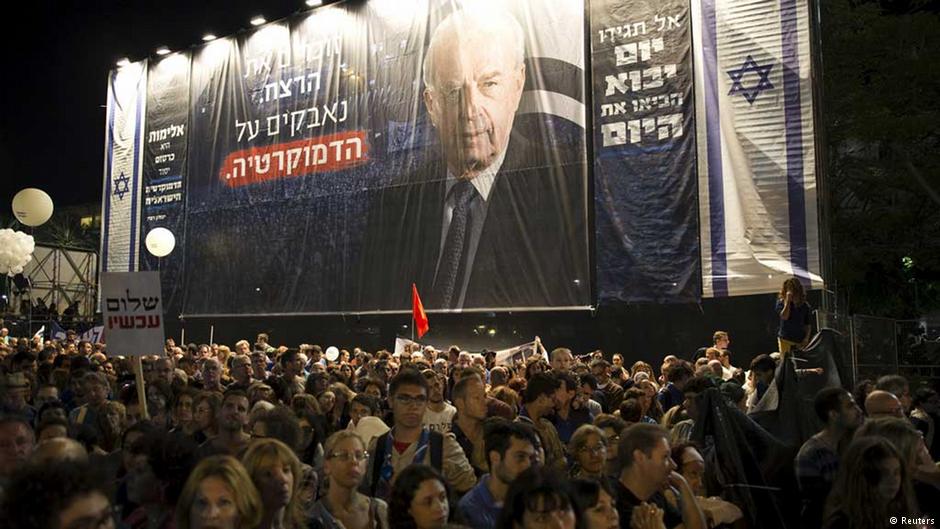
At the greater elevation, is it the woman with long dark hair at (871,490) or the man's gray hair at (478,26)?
the man's gray hair at (478,26)

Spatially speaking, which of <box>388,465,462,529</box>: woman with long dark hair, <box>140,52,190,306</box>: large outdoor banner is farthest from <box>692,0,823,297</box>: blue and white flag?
Result: <box>140,52,190,306</box>: large outdoor banner

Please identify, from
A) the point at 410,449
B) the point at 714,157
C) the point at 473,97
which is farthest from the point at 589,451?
the point at 473,97

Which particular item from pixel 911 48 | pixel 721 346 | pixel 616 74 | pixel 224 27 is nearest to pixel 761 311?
pixel 721 346

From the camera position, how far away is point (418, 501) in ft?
12.3

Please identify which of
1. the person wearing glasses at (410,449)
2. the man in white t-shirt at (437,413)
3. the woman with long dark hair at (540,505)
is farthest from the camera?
the man in white t-shirt at (437,413)

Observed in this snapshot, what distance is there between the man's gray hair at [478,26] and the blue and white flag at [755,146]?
3914mm

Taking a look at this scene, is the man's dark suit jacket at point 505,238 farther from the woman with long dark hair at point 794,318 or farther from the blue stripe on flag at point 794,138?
the woman with long dark hair at point 794,318

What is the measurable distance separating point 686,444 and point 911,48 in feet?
80.2

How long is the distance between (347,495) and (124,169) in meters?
23.8

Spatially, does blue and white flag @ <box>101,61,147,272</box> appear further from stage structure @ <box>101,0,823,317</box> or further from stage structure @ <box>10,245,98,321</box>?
stage structure @ <box>10,245,98,321</box>

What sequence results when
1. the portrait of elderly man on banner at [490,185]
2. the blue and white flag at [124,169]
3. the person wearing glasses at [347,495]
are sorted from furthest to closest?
the blue and white flag at [124,169], the portrait of elderly man on banner at [490,185], the person wearing glasses at [347,495]

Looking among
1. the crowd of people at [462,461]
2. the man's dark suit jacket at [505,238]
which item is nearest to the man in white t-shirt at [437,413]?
the crowd of people at [462,461]

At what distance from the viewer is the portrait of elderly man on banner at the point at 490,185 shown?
57.2ft

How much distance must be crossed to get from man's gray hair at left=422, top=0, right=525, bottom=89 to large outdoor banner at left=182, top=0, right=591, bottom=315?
3 centimetres
